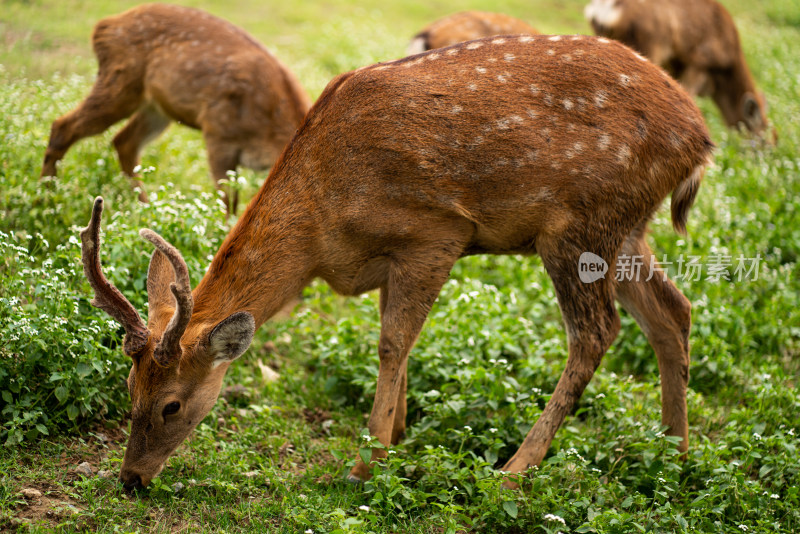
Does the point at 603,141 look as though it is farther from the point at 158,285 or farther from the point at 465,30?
the point at 465,30

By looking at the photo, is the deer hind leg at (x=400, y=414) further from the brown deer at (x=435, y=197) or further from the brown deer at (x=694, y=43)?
the brown deer at (x=694, y=43)

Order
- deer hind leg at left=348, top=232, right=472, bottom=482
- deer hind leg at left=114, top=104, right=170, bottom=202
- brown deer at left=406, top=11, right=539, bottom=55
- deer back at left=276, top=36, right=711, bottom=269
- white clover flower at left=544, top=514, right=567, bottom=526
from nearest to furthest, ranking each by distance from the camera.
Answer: white clover flower at left=544, top=514, right=567, bottom=526 < deer back at left=276, top=36, right=711, bottom=269 < deer hind leg at left=348, top=232, right=472, bottom=482 < deer hind leg at left=114, top=104, right=170, bottom=202 < brown deer at left=406, top=11, right=539, bottom=55

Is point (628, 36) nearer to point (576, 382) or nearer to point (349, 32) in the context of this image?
point (349, 32)

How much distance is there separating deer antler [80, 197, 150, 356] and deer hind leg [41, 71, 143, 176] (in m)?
3.60

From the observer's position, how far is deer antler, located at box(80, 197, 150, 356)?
12.9 ft

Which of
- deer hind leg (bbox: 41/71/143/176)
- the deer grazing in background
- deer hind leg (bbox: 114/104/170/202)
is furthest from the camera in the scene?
deer hind leg (bbox: 114/104/170/202)

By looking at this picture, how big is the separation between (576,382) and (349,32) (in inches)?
405

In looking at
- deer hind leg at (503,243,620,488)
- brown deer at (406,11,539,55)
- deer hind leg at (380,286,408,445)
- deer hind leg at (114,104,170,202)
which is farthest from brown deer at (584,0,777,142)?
deer hind leg at (380,286,408,445)

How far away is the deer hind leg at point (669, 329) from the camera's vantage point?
5223 mm

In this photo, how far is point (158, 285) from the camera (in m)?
4.48

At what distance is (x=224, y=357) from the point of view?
427 centimetres

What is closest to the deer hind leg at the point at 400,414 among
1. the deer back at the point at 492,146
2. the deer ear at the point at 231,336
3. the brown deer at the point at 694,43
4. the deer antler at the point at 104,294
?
the deer back at the point at 492,146

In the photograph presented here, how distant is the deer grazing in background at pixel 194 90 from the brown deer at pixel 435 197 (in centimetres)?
297

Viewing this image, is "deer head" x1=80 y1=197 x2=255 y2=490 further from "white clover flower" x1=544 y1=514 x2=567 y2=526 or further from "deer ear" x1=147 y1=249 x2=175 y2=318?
"white clover flower" x1=544 y1=514 x2=567 y2=526
